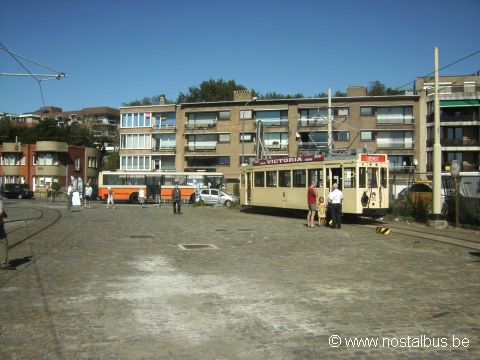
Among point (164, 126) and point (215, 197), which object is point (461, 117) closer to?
point (215, 197)

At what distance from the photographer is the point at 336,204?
19516 mm

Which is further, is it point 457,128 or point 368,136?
point 368,136

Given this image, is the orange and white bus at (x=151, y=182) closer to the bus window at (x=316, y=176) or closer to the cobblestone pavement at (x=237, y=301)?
the bus window at (x=316, y=176)

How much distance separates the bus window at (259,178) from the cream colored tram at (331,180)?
0.06 meters

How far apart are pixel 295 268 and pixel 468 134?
5812 cm

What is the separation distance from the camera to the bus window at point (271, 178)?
2792 cm

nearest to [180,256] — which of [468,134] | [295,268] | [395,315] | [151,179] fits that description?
[295,268]

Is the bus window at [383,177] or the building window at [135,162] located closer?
the bus window at [383,177]

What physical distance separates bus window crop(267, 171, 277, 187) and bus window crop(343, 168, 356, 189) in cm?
617

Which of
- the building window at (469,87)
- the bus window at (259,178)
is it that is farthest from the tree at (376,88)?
the bus window at (259,178)

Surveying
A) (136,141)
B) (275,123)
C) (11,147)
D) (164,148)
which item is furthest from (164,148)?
(11,147)

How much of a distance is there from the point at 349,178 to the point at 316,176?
2266 mm

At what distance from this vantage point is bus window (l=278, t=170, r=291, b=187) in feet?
86.8

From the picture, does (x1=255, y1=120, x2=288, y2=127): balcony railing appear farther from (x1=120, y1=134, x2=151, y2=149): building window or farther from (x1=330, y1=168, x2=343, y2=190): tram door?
(x1=330, y1=168, x2=343, y2=190): tram door
